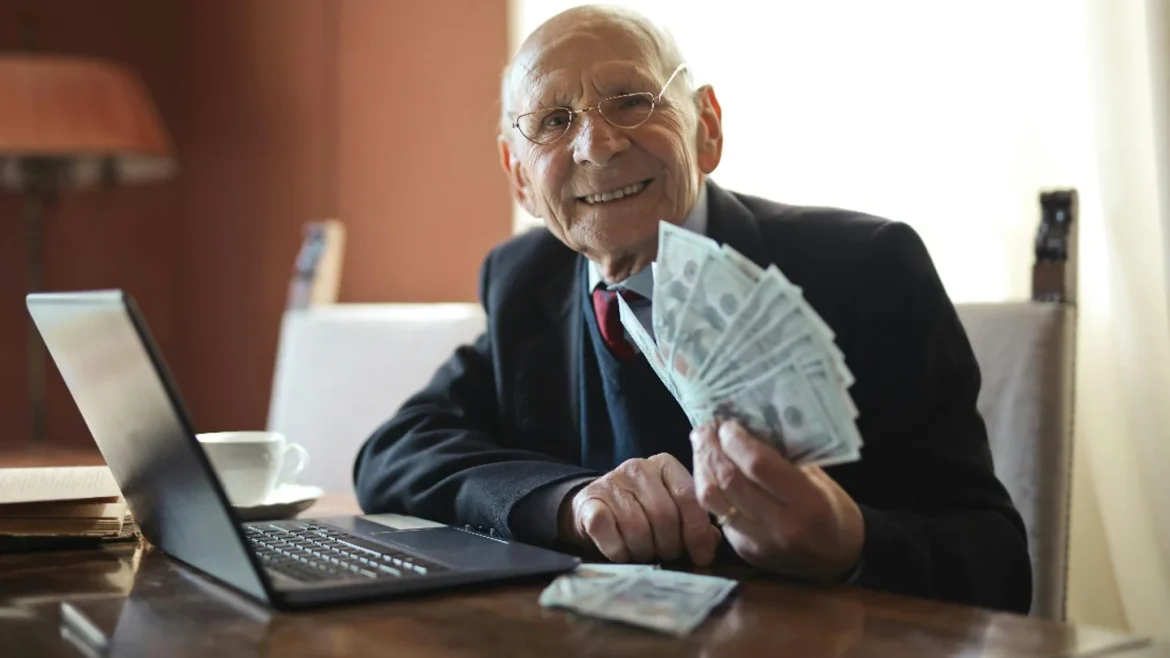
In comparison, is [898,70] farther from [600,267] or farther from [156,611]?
[156,611]

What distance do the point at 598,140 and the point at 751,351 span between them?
48cm

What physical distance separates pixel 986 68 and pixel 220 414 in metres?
2.54

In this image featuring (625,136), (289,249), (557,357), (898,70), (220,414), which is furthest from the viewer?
(220,414)

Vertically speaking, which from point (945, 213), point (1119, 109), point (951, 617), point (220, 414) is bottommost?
point (220, 414)

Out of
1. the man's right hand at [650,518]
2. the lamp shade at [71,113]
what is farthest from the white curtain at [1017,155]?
the lamp shade at [71,113]

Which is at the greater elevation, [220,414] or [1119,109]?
[1119,109]

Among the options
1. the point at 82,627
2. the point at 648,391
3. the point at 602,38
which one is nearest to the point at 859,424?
the point at 648,391

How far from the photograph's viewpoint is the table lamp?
2.78 meters

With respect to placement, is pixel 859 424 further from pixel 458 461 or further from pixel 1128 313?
pixel 1128 313

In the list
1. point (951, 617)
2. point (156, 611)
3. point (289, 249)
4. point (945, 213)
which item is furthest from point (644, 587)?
point (289, 249)

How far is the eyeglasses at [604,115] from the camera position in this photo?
4.04ft

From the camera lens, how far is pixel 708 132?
135 centimetres

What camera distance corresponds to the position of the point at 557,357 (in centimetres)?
143

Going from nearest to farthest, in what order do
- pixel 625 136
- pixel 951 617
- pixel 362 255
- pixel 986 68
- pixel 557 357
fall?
pixel 951 617
pixel 625 136
pixel 557 357
pixel 986 68
pixel 362 255
